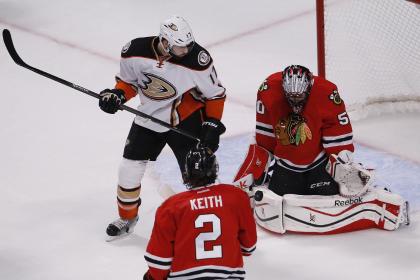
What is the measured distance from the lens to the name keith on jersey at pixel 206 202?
10.4 feet

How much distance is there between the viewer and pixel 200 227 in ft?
10.5

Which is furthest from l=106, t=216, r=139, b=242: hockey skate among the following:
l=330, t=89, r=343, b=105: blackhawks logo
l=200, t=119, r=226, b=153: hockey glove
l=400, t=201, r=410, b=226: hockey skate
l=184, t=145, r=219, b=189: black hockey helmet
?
l=184, t=145, r=219, b=189: black hockey helmet

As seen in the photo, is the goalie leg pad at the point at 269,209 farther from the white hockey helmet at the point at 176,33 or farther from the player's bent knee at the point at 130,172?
the white hockey helmet at the point at 176,33

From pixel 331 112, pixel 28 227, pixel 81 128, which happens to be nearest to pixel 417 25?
pixel 331 112

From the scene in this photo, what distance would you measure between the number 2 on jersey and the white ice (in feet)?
3.04

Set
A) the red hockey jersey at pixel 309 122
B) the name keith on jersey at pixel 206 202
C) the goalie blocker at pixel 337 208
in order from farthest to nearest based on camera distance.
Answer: the goalie blocker at pixel 337 208 → the red hockey jersey at pixel 309 122 → the name keith on jersey at pixel 206 202

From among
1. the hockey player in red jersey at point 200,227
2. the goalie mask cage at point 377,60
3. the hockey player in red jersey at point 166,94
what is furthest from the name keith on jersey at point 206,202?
the goalie mask cage at point 377,60

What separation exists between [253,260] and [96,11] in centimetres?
358

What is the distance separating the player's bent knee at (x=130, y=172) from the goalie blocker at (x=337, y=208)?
0.42 metres

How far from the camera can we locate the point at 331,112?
4.28 m

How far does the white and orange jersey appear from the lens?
4.19 metres

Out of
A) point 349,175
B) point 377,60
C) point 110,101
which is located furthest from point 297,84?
point 377,60

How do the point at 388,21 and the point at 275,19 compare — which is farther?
the point at 275,19

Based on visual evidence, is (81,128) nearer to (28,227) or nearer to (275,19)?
(28,227)
